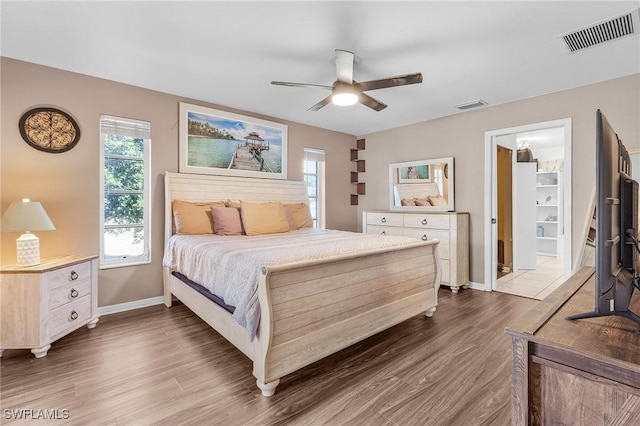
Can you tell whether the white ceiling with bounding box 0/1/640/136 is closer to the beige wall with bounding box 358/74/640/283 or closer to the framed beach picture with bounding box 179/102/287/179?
the beige wall with bounding box 358/74/640/283

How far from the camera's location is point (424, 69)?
2.90 m

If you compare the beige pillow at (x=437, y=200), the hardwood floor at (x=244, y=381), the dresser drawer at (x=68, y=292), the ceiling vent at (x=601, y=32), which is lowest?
the hardwood floor at (x=244, y=381)

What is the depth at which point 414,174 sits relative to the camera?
4793mm

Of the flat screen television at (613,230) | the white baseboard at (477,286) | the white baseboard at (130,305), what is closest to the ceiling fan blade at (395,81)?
the flat screen television at (613,230)

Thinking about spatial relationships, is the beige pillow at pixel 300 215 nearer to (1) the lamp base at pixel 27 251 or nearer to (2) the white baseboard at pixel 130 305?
(2) the white baseboard at pixel 130 305

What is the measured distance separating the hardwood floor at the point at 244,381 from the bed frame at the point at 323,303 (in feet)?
0.55

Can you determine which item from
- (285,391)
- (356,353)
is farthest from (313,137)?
(285,391)

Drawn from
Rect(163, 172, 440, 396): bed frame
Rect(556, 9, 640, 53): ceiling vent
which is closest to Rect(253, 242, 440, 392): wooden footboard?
Rect(163, 172, 440, 396): bed frame

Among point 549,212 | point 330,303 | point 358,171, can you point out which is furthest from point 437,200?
point 549,212

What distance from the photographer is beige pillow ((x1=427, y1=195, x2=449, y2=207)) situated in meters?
4.47

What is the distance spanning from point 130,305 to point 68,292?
850 millimetres

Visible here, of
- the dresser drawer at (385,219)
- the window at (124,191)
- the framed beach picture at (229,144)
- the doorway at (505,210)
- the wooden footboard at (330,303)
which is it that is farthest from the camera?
the doorway at (505,210)

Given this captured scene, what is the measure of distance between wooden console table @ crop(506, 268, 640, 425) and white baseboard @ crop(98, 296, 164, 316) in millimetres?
3598

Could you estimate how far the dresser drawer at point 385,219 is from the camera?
14.8 ft
